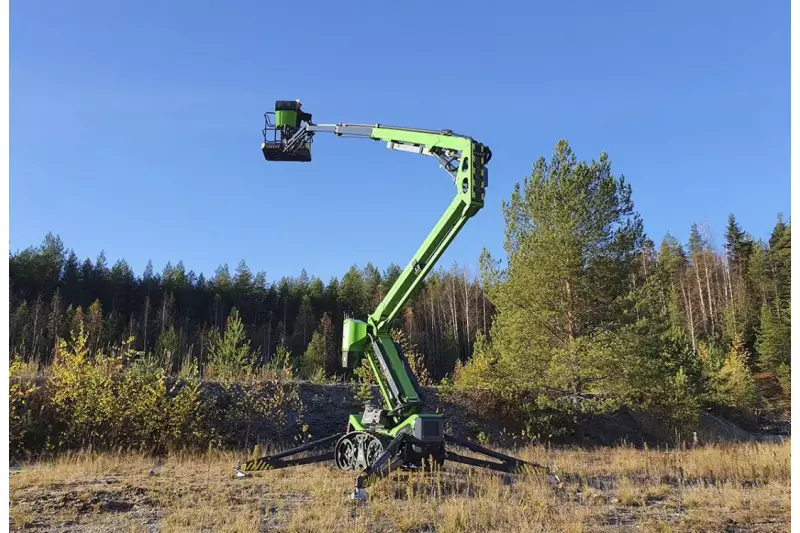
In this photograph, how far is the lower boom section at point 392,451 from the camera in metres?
8.92

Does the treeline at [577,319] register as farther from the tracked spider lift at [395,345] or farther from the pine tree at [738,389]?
the pine tree at [738,389]

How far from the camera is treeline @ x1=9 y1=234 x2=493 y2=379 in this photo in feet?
198

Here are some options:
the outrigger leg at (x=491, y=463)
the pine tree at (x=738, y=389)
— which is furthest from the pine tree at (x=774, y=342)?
the outrigger leg at (x=491, y=463)

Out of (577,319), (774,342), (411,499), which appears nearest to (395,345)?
(411,499)

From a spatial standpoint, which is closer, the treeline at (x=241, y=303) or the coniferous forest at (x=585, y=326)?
the coniferous forest at (x=585, y=326)

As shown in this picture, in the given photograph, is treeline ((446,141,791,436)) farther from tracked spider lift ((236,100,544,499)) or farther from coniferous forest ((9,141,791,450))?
tracked spider lift ((236,100,544,499))

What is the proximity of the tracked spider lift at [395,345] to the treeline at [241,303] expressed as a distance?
145 feet

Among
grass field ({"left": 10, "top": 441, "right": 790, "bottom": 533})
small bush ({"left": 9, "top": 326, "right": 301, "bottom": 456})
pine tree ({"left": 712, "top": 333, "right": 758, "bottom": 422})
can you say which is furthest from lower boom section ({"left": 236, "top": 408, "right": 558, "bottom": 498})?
pine tree ({"left": 712, "top": 333, "right": 758, "bottom": 422})

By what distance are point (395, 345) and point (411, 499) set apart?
10.4 ft

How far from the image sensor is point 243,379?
17656 millimetres

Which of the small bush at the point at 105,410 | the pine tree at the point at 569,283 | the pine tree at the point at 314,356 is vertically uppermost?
the pine tree at the point at 569,283

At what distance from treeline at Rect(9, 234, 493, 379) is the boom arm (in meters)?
44.2

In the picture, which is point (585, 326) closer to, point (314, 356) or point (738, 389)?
point (738, 389)

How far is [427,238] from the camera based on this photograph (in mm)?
9852
